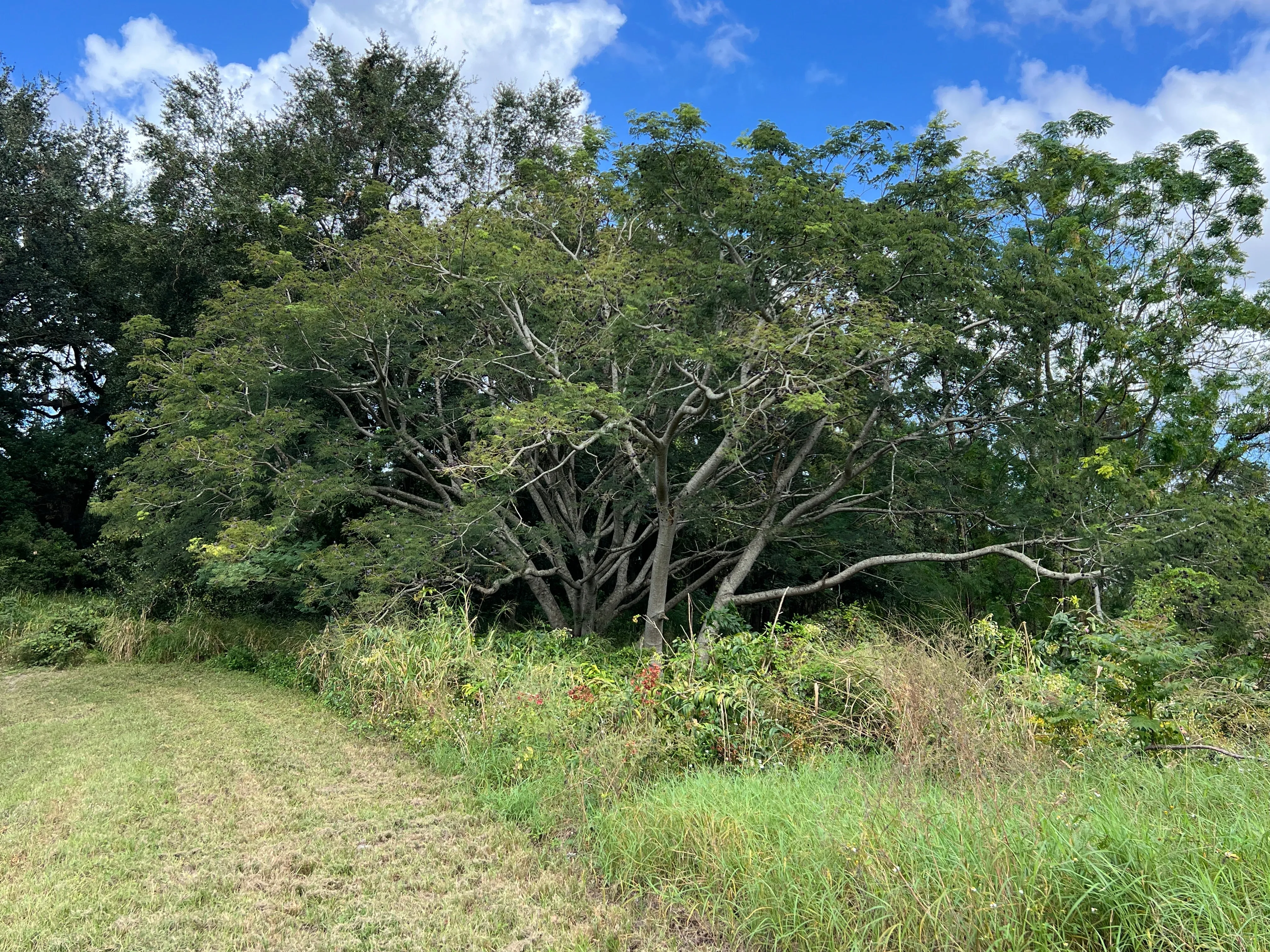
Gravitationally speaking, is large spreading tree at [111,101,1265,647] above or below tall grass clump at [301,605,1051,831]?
above

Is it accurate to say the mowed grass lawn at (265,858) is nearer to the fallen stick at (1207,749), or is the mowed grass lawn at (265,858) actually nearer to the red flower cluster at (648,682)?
the red flower cluster at (648,682)

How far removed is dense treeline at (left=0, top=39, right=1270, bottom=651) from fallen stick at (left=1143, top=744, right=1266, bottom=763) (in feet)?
11.2

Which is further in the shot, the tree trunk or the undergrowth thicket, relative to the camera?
the tree trunk

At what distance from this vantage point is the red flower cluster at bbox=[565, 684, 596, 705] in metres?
5.45

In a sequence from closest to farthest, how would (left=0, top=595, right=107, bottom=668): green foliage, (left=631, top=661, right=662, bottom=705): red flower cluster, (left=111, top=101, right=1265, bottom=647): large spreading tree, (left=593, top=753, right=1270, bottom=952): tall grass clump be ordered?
1. (left=593, top=753, right=1270, bottom=952): tall grass clump
2. (left=631, top=661, right=662, bottom=705): red flower cluster
3. (left=111, top=101, right=1265, bottom=647): large spreading tree
4. (left=0, top=595, right=107, bottom=668): green foliage

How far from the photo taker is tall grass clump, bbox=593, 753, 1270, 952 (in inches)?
92.0

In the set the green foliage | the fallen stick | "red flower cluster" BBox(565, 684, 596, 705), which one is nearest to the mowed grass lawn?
"red flower cluster" BBox(565, 684, 596, 705)

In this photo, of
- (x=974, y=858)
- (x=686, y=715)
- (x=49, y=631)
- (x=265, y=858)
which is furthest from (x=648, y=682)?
(x=49, y=631)

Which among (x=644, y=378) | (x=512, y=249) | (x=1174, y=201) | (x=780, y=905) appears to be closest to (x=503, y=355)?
(x=512, y=249)

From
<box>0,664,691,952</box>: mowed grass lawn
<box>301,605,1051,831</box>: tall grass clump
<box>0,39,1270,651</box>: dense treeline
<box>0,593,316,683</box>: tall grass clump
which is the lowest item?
<box>0,593,316,683</box>: tall grass clump

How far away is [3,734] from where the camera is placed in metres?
6.72

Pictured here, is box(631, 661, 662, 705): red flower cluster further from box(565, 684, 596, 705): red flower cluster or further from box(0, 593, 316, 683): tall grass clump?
box(0, 593, 316, 683): tall grass clump

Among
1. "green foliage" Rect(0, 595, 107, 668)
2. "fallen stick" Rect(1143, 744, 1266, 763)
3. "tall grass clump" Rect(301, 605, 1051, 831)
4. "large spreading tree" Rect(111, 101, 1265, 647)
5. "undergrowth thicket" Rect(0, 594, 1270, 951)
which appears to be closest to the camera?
"undergrowth thicket" Rect(0, 594, 1270, 951)

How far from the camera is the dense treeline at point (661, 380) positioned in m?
9.55
